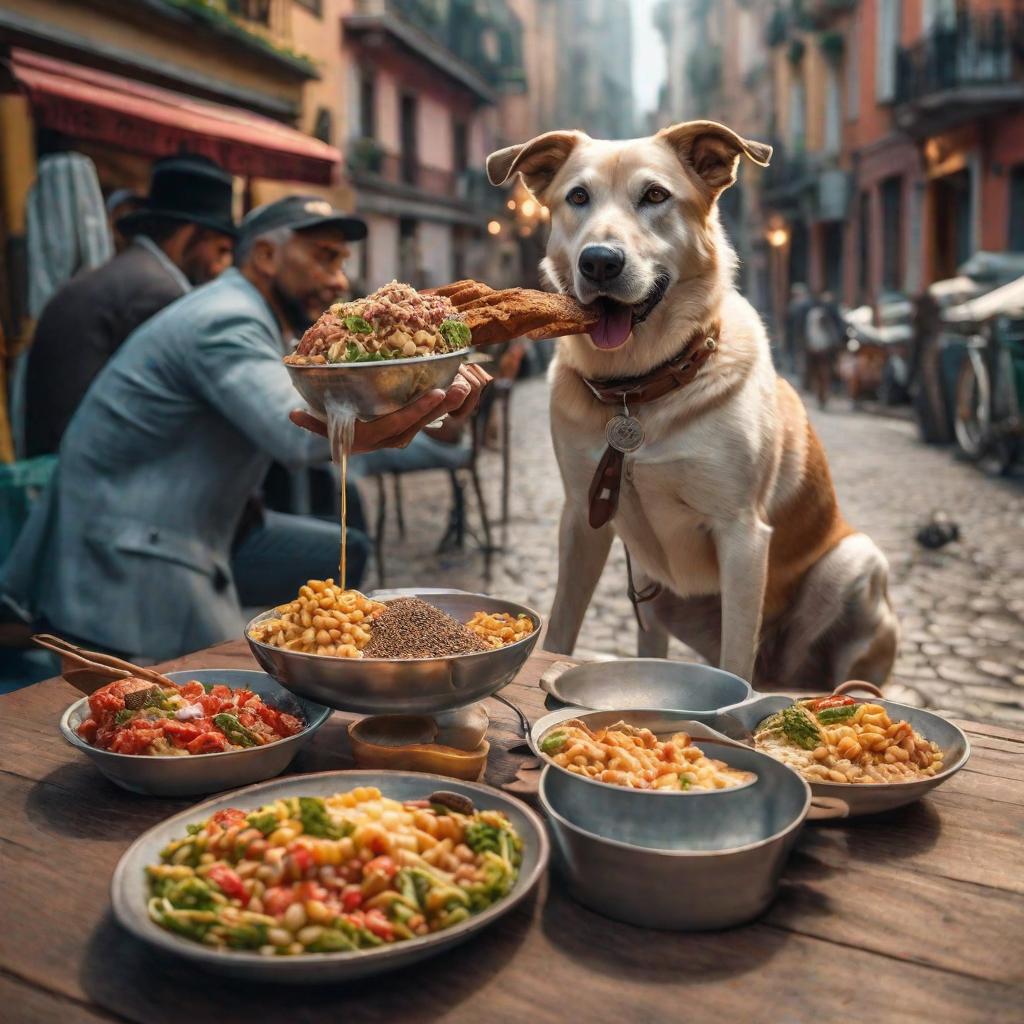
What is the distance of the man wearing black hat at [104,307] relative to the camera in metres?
5.10

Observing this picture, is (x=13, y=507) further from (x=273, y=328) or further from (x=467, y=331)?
(x=467, y=331)

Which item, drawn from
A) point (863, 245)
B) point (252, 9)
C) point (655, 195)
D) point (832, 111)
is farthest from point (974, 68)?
point (655, 195)

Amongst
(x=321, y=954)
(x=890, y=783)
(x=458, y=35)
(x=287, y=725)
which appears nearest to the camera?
(x=321, y=954)

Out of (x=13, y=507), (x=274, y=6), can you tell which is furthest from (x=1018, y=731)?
(x=274, y=6)

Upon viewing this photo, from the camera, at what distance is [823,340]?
62.6 ft

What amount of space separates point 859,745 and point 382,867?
86 centimetres

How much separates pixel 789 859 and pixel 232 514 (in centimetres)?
259

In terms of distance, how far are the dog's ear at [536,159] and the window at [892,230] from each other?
2411 centimetres

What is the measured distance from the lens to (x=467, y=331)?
217 cm

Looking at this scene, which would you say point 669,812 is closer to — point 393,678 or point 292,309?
point 393,678

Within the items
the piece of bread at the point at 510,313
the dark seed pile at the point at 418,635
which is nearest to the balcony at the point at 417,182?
the piece of bread at the point at 510,313

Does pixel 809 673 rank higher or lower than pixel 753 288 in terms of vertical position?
lower

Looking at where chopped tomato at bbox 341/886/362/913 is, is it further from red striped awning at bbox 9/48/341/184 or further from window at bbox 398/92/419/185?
window at bbox 398/92/419/185

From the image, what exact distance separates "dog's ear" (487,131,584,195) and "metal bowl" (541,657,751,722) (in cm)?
137
